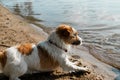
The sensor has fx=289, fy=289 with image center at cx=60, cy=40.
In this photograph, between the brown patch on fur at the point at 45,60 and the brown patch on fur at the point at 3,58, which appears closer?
the brown patch on fur at the point at 3,58

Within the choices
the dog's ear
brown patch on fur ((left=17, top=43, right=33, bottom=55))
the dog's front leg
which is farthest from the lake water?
brown patch on fur ((left=17, top=43, right=33, bottom=55))

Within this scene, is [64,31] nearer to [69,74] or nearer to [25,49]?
[25,49]

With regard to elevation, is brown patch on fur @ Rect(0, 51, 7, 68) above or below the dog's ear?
below

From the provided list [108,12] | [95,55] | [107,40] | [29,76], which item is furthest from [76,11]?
[29,76]

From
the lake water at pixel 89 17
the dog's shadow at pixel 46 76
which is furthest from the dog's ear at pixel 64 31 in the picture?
the lake water at pixel 89 17

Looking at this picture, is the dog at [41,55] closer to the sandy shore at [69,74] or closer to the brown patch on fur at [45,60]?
the brown patch on fur at [45,60]

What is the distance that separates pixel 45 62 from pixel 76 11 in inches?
388

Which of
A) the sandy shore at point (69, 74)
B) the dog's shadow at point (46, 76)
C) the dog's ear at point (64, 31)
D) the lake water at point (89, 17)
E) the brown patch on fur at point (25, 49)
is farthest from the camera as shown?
the lake water at point (89, 17)

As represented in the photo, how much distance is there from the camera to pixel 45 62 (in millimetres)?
6098

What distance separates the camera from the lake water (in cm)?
982

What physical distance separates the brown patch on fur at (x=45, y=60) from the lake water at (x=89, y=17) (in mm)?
2207

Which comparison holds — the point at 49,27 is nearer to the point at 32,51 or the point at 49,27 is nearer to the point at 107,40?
the point at 107,40

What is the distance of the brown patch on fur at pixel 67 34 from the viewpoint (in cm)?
606

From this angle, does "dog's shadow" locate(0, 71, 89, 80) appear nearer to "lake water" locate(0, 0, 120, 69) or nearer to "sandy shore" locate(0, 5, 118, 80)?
"sandy shore" locate(0, 5, 118, 80)
